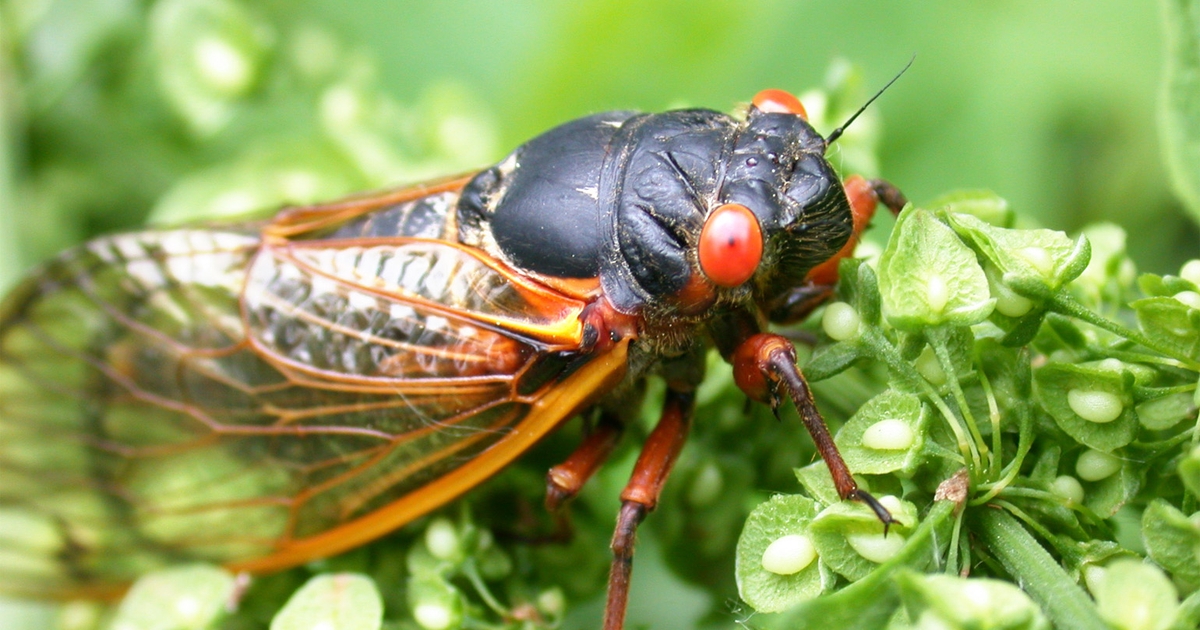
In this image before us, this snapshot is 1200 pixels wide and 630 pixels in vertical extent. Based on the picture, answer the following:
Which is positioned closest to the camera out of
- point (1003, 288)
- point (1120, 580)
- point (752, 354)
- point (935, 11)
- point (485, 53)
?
point (1120, 580)

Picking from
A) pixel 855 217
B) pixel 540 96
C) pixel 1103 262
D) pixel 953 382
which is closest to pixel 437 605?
pixel 953 382

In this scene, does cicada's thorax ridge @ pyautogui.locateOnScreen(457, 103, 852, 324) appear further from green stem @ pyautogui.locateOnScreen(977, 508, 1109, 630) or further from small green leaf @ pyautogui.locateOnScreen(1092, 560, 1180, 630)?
small green leaf @ pyautogui.locateOnScreen(1092, 560, 1180, 630)

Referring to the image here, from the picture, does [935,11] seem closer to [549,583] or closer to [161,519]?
[549,583]

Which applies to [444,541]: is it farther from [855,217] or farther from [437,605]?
[855,217]

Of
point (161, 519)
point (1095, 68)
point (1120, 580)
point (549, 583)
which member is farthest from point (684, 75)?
point (1120, 580)

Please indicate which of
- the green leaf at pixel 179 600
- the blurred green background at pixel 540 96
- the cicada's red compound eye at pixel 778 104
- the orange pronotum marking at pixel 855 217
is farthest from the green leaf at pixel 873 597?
the blurred green background at pixel 540 96

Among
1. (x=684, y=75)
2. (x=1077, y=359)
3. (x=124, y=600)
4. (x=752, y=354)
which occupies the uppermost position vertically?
(x=684, y=75)

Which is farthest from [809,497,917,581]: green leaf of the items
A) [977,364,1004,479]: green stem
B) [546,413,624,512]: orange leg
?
[546,413,624,512]: orange leg
